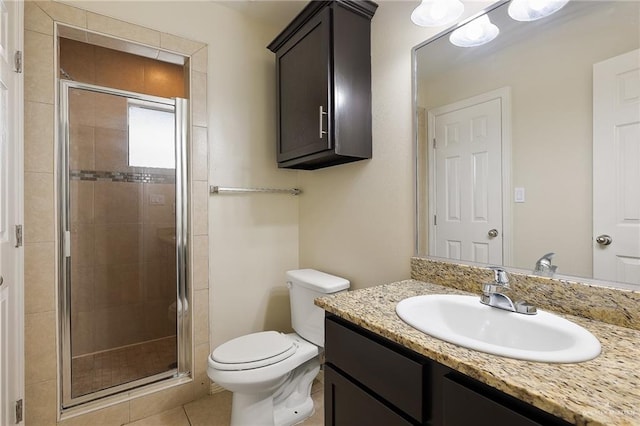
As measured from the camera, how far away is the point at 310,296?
67.7 inches

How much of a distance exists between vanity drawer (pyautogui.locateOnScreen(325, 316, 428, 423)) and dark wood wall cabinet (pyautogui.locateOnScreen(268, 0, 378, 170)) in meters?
0.85

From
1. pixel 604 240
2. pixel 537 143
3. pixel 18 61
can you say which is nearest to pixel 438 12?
pixel 537 143

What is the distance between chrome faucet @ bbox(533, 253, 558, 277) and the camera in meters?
0.98

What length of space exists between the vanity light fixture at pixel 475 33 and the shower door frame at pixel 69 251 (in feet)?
4.86

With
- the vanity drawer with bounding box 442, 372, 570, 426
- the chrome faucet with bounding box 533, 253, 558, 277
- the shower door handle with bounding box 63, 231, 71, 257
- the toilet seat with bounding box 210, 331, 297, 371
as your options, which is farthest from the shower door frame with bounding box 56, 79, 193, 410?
the chrome faucet with bounding box 533, 253, 558, 277

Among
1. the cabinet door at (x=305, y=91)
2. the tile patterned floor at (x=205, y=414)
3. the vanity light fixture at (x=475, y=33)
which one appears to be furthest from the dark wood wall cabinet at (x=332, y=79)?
the tile patterned floor at (x=205, y=414)

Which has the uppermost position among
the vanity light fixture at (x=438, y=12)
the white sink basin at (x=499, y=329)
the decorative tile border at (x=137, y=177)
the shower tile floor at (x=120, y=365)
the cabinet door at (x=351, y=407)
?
the vanity light fixture at (x=438, y=12)

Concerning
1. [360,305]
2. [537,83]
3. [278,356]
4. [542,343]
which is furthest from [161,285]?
[537,83]

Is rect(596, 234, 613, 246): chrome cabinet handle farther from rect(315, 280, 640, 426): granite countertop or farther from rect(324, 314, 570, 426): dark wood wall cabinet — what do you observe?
rect(324, 314, 570, 426): dark wood wall cabinet

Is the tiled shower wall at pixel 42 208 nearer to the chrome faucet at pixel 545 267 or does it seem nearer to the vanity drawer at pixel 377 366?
the vanity drawer at pixel 377 366

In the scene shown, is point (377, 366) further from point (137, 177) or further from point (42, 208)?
point (137, 177)

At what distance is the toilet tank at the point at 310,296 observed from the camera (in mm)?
1651

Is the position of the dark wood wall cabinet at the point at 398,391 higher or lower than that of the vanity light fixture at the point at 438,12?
lower

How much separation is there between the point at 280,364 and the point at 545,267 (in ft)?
3.82
